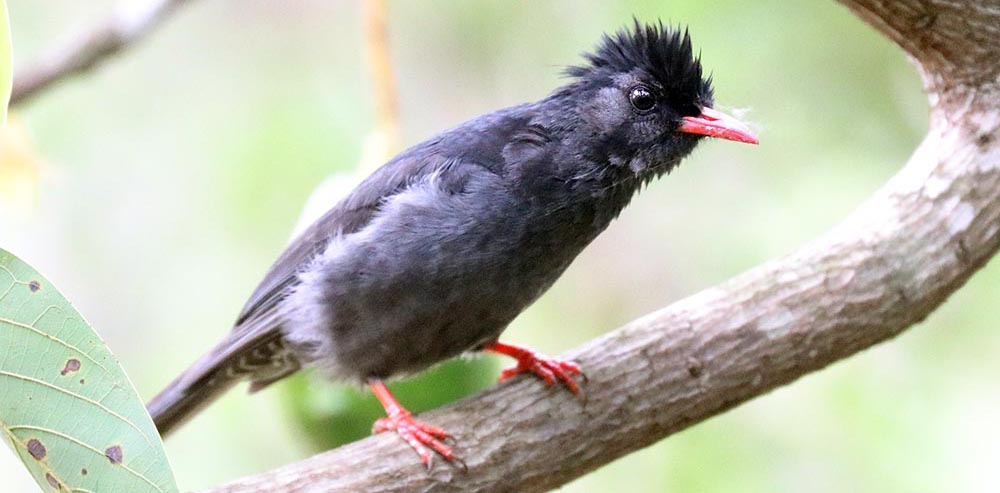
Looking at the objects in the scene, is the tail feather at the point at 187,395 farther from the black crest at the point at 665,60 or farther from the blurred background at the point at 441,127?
the black crest at the point at 665,60

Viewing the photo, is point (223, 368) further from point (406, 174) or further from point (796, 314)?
point (796, 314)

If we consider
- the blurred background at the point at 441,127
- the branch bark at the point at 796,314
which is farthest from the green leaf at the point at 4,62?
the blurred background at the point at 441,127

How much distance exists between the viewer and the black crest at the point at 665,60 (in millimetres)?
3668

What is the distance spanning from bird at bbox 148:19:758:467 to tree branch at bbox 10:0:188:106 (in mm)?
935

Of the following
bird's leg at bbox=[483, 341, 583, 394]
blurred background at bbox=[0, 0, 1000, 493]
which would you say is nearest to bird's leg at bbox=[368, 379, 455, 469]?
blurred background at bbox=[0, 0, 1000, 493]

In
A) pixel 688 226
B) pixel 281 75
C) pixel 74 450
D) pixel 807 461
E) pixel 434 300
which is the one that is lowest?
pixel 807 461

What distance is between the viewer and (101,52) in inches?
147

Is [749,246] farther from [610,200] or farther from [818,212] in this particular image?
[610,200]

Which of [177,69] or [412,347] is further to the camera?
[177,69]

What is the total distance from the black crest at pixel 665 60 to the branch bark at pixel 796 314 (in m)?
0.58

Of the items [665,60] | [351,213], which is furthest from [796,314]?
[351,213]

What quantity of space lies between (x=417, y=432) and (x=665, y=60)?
151cm

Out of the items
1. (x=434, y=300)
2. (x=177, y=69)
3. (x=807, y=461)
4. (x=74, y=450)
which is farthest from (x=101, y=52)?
(x=807, y=461)

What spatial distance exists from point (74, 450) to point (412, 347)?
1733mm
